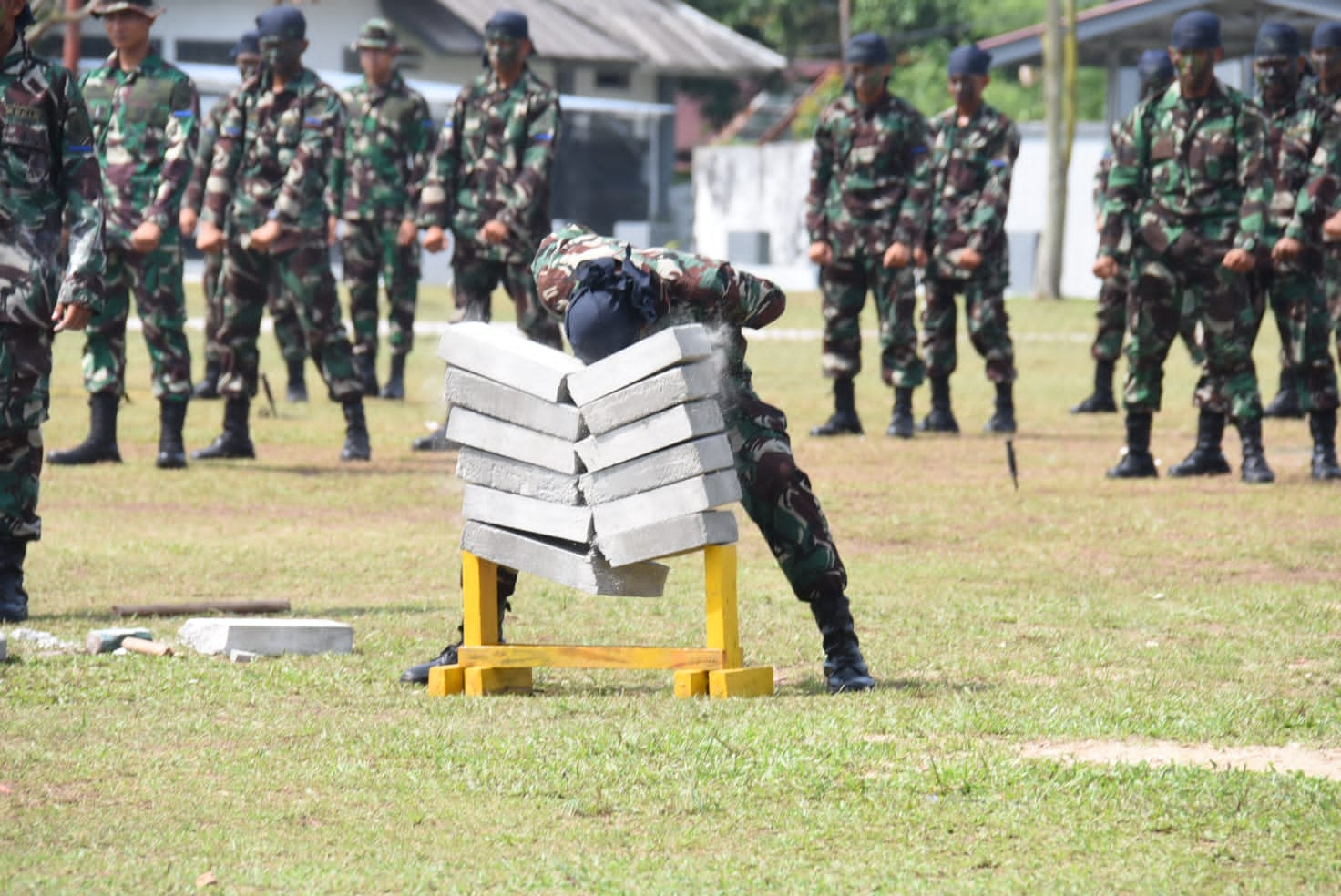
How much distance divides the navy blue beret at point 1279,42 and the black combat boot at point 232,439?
622cm

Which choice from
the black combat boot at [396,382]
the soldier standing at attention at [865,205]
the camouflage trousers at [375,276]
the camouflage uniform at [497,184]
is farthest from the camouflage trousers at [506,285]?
the black combat boot at [396,382]

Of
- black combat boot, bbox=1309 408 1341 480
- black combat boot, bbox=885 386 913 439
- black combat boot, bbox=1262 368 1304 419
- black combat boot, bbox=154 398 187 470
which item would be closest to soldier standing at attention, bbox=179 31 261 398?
black combat boot, bbox=154 398 187 470

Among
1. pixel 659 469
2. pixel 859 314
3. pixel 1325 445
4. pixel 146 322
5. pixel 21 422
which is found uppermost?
pixel 659 469

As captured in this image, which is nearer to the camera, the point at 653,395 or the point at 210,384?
the point at 653,395

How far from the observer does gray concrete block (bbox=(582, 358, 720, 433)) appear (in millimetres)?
6051

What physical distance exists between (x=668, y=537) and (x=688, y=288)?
0.71 m

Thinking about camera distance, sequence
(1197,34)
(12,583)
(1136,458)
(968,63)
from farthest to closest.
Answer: (968,63)
(1136,458)
(1197,34)
(12,583)

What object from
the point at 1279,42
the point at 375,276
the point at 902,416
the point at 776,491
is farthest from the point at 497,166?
the point at 776,491

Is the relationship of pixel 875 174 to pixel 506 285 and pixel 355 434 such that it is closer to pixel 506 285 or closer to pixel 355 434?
pixel 506 285

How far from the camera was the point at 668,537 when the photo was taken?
6.15 m

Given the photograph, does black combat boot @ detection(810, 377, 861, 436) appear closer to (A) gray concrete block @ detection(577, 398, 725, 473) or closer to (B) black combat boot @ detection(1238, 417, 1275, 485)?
(B) black combat boot @ detection(1238, 417, 1275, 485)

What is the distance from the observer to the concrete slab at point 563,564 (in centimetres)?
629

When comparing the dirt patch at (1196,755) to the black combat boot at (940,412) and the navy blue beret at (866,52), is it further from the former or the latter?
the black combat boot at (940,412)

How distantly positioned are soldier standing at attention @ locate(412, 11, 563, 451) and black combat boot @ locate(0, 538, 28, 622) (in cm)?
538
